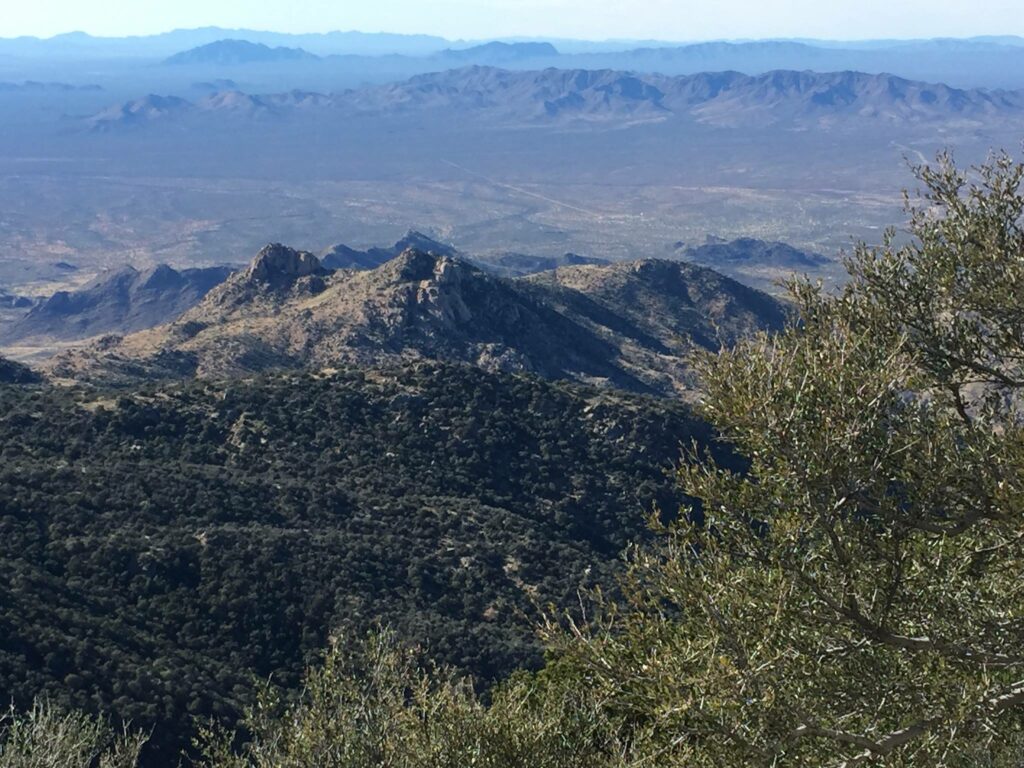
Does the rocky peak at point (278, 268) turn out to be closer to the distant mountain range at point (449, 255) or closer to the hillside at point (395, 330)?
the hillside at point (395, 330)

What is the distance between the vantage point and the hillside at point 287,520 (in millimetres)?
26297

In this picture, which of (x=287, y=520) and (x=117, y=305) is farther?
(x=117, y=305)

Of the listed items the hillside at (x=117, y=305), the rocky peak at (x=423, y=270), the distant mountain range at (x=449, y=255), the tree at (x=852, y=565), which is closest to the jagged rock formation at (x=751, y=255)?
the distant mountain range at (x=449, y=255)

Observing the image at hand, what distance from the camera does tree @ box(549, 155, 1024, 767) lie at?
32.2ft

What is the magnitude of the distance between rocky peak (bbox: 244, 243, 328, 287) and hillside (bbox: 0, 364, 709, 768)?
3493 centimetres

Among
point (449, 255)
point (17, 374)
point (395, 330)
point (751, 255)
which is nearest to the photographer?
point (17, 374)

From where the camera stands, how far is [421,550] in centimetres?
3550

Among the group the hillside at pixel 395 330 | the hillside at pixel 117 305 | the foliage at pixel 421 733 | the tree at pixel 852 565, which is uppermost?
the tree at pixel 852 565

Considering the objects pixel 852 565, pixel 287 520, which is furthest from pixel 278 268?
pixel 852 565

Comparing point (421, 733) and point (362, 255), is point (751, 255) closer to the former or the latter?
point (362, 255)

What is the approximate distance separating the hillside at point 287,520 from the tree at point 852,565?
9923 millimetres

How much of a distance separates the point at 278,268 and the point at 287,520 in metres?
48.8

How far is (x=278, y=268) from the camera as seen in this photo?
82.1m

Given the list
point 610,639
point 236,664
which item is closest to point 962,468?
point 610,639
